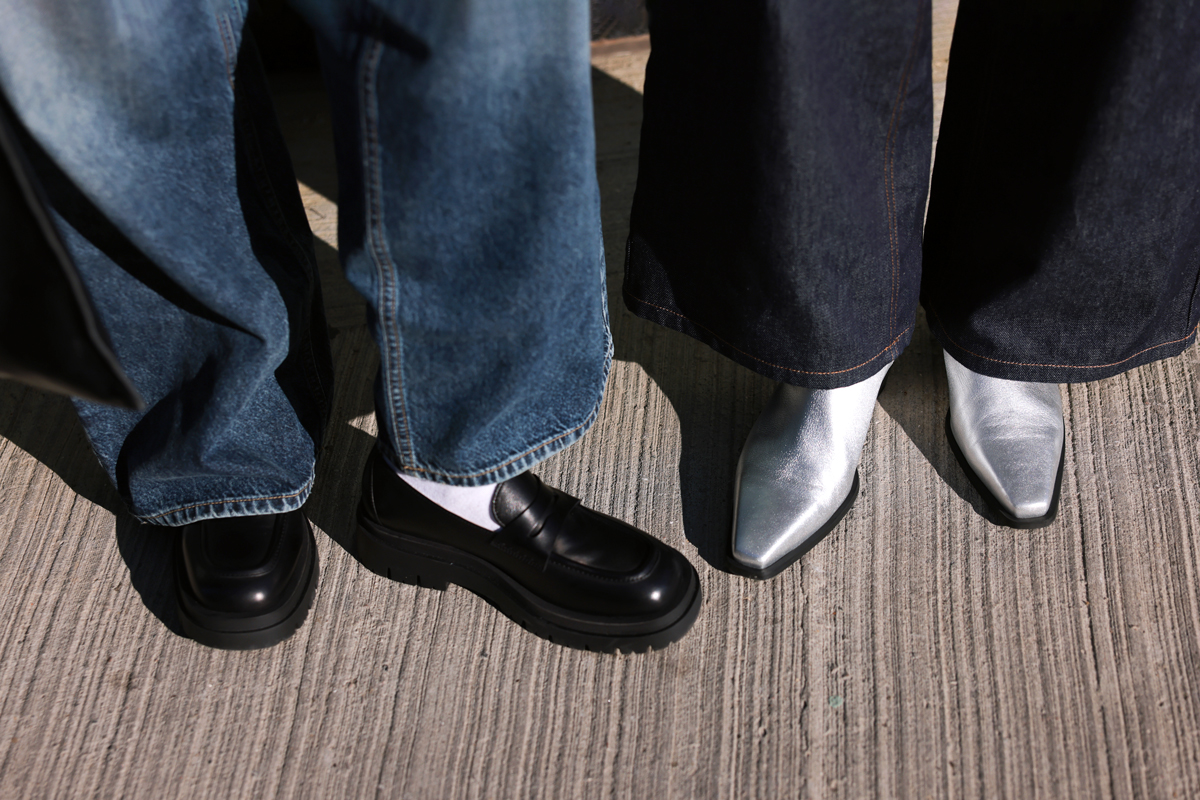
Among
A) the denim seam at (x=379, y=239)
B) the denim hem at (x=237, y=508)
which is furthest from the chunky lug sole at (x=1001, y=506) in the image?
the denim hem at (x=237, y=508)

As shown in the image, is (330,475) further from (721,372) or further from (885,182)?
(885,182)

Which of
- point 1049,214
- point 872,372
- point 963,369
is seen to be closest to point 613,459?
point 872,372

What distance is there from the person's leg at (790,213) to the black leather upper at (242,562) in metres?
0.49

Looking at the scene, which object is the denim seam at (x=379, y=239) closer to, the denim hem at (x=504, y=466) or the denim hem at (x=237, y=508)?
the denim hem at (x=504, y=466)

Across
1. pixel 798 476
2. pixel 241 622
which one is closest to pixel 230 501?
pixel 241 622

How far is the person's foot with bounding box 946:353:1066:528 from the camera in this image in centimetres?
91

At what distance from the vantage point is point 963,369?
0.99 metres

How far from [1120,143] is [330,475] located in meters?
0.97

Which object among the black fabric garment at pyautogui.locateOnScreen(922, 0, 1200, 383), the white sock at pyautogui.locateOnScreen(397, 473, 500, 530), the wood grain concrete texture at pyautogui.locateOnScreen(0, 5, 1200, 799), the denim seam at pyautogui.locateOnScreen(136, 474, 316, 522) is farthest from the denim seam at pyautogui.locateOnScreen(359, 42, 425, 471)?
the black fabric garment at pyautogui.locateOnScreen(922, 0, 1200, 383)

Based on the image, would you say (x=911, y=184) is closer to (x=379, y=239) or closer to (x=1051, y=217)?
(x=1051, y=217)

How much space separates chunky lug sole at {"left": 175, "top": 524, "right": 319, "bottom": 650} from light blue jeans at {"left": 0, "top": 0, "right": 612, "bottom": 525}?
10 centimetres

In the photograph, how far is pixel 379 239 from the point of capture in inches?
23.0

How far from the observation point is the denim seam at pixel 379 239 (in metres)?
0.53

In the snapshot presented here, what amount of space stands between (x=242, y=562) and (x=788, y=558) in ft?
1.99
